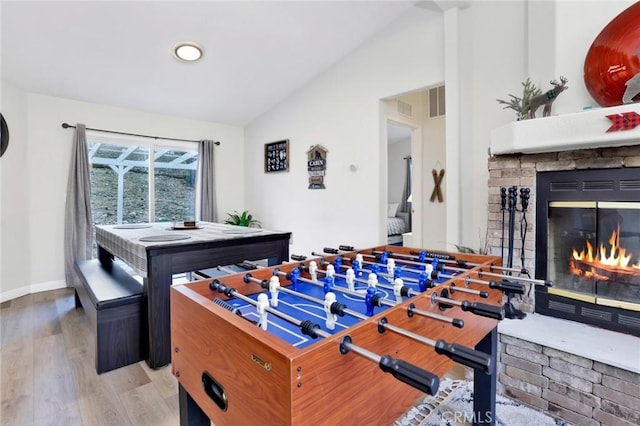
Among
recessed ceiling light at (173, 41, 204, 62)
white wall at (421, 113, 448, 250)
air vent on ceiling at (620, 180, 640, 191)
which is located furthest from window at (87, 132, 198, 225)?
air vent on ceiling at (620, 180, 640, 191)

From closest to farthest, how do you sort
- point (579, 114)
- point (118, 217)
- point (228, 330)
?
1. point (228, 330)
2. point (579, 114)
3. point (118, 217)

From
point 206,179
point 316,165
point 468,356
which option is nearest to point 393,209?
point 316,165

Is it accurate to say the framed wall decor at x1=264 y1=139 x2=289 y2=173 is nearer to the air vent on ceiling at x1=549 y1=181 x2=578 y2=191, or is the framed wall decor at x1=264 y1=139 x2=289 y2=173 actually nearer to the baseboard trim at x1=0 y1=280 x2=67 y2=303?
the baseboard trim at x1=0 y1=280 x2=67 y2=303

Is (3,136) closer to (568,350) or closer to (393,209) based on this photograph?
(568,350)

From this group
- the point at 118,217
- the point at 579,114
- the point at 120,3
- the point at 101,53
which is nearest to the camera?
the point at 579,114

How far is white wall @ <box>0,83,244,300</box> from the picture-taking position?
3.36 m

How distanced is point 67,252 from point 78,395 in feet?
8.83

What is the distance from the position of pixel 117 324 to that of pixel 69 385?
0.38m

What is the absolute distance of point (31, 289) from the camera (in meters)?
3.61

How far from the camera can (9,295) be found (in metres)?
3.37

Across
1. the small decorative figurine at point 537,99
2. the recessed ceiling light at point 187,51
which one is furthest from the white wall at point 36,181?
the small decorative figurine at point 537,99

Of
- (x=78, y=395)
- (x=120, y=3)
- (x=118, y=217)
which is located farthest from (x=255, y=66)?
(x=78, y=395)

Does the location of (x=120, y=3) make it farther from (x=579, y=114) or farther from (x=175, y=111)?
(x=579, y=114)

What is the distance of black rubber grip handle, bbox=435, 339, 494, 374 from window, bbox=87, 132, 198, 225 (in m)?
4.71
